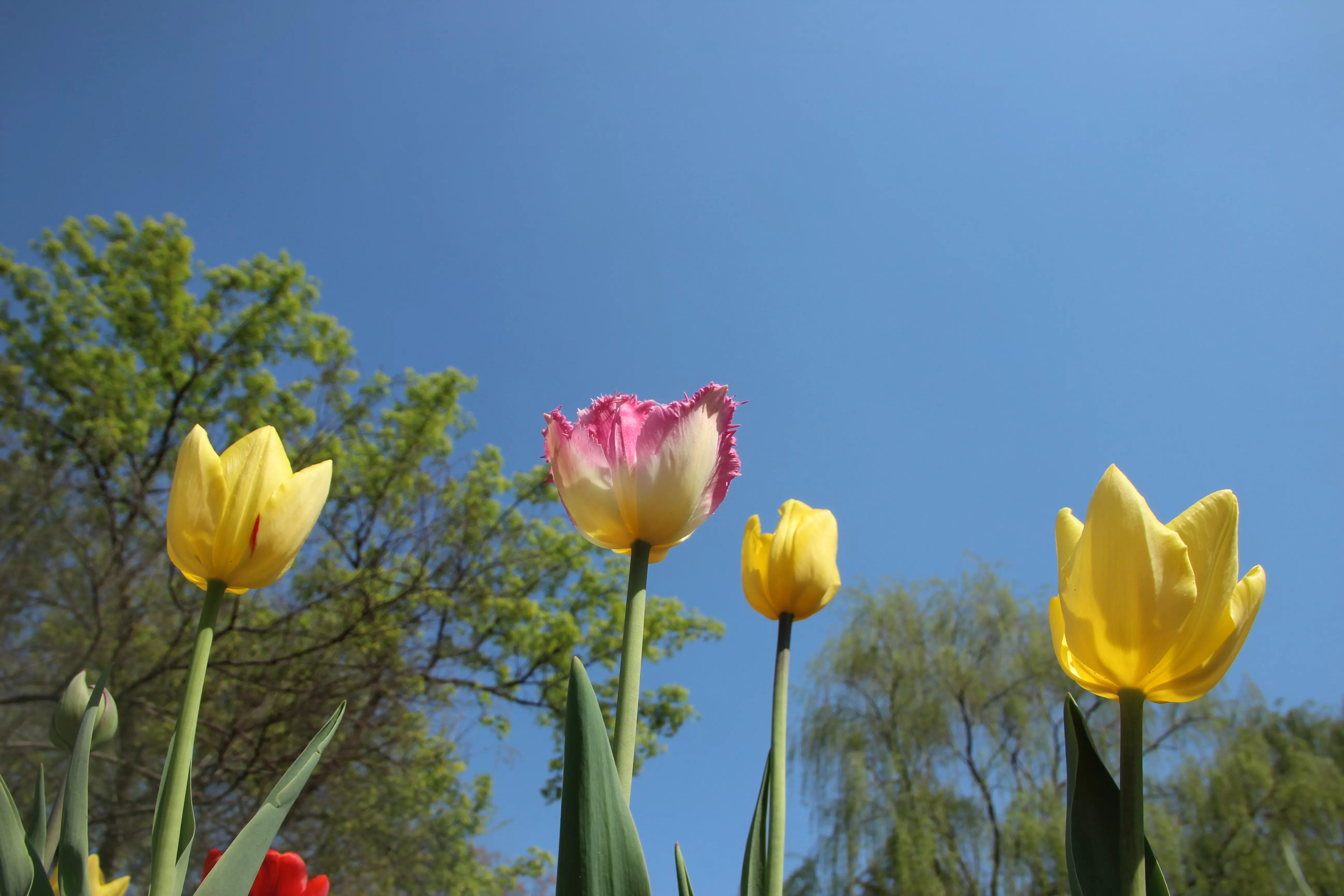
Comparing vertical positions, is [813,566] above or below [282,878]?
above

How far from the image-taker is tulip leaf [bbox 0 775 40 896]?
712 millimetres

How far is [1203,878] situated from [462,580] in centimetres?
796

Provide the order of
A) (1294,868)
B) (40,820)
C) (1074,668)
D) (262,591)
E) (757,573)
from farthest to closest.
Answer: (262,591) → (757,573) → (1294,868) → (40,820) → (1074,668)

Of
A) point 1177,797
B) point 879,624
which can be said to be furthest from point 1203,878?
point 879,624

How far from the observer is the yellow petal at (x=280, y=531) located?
804 mm

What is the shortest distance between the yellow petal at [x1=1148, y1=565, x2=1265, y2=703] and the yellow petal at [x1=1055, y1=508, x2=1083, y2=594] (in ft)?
0.36

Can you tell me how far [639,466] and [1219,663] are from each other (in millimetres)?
486

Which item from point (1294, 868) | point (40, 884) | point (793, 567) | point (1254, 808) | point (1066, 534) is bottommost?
point (40, 884)

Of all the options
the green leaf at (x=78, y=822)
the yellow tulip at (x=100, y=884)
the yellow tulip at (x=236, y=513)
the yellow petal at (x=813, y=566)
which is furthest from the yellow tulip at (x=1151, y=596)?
the yellow tulip at (x=100, y=884)

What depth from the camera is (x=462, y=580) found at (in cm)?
727

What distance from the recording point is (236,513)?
0.80m

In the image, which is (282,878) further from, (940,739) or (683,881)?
(940,739)

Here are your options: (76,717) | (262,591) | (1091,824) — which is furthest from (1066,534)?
(262,591)

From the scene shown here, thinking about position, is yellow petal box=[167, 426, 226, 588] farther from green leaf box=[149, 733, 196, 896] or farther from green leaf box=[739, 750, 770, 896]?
green leaf box=[739, 750, 770, 896]
